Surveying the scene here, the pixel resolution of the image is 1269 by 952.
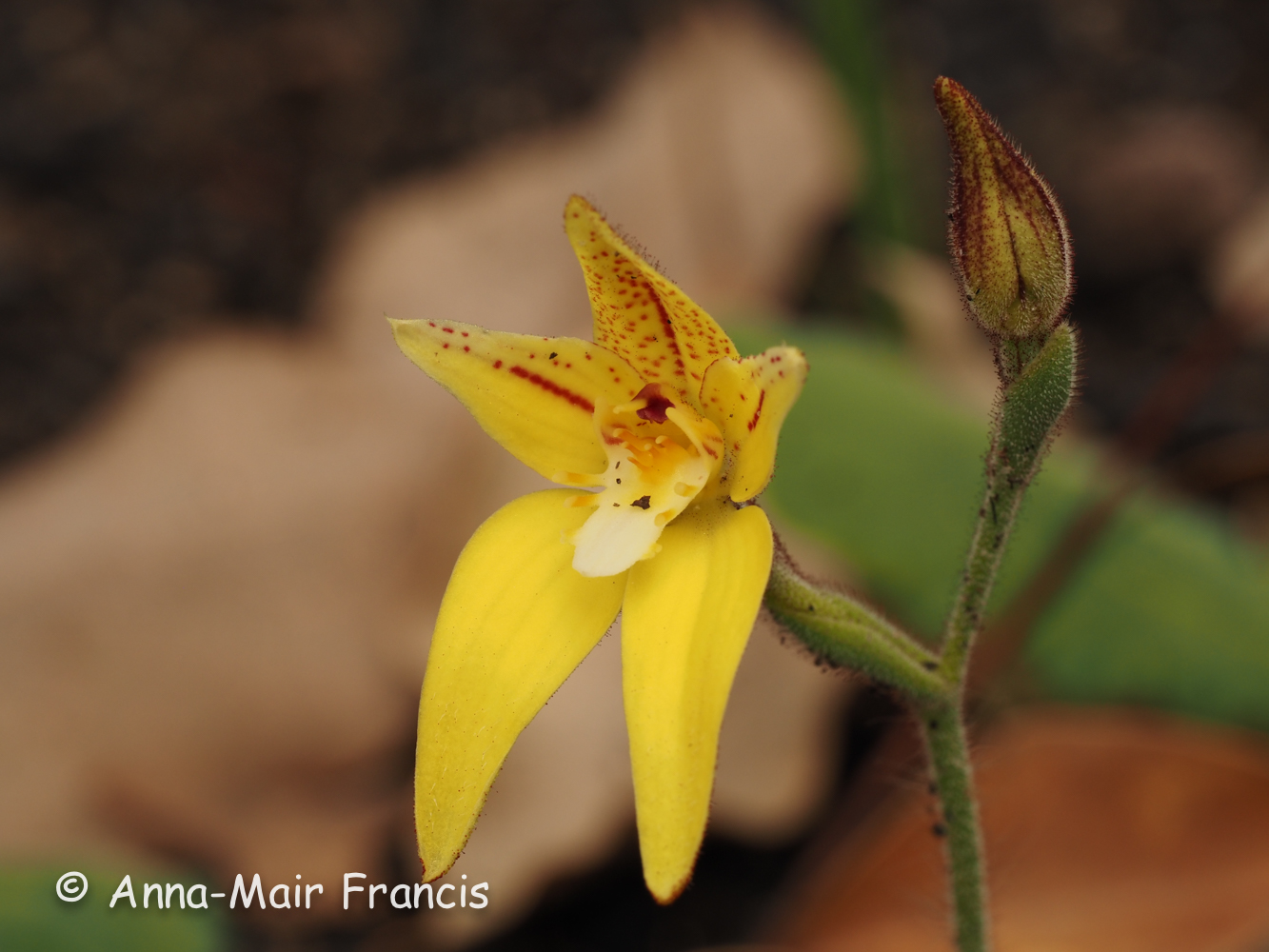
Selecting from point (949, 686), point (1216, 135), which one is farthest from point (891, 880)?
point (1216, 135)

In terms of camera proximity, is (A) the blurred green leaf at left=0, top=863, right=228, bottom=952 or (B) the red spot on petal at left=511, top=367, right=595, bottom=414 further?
(A) the blurred green leaf at left=0, top=863, right=228, bottom=952

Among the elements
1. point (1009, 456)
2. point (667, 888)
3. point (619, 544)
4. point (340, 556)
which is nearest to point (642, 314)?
point (619, 544)

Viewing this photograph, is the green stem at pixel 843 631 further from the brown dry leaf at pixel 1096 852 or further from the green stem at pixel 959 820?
the brown dry leaf at pixel 1096 852

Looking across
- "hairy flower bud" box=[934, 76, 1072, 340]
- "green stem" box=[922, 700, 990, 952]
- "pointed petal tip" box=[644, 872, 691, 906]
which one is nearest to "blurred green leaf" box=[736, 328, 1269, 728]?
"green stem" box=[922, 700, 990, 952]

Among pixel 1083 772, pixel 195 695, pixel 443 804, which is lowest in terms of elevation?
pixel 443 804

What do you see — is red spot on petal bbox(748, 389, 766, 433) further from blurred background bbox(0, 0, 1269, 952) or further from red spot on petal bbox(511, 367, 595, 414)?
blurred background bbox(0, 0, 1269, 952)

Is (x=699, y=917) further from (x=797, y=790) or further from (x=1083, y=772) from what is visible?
(x=1083, y=772)

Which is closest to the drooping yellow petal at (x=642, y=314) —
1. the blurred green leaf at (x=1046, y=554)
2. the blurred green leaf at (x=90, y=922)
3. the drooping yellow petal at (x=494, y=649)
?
the drooping yellow petal at (x=494, y=649)
